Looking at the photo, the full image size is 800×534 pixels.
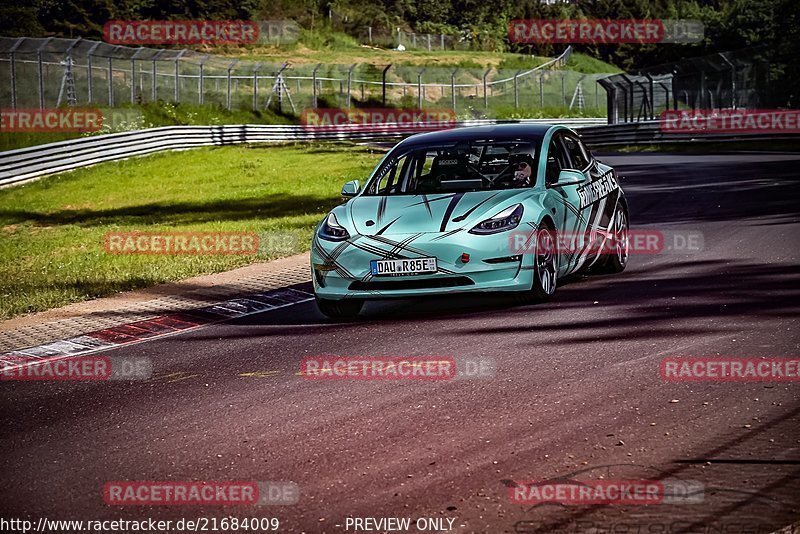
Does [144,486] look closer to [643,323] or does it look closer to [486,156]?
[643,323]

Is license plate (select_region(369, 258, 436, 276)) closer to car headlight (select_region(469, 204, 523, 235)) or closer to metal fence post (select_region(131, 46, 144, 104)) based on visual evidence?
car headlight (select_region(469, 204, 523, 235))

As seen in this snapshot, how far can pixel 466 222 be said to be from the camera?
383 inches

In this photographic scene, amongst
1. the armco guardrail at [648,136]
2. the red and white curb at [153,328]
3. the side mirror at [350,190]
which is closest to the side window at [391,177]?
the side mirror at [350,190]

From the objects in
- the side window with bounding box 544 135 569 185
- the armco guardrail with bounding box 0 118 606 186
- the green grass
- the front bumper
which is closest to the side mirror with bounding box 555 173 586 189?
the side window with bounding box 544 135 569 185

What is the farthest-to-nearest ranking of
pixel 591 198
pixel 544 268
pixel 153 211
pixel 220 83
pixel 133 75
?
pixel 220 83
pixel 133 75
pixel 153 211
pixel 591 198
pixel 544 268

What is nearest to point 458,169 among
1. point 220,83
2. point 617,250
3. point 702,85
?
point 617,250

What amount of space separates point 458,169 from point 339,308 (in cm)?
172

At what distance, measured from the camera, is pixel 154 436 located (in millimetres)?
6492

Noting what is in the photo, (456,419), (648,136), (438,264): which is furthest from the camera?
(648,136)

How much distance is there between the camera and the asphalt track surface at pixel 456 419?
509cm

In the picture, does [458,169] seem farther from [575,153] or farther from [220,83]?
[220,83]

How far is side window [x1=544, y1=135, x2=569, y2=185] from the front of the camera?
1082 cm

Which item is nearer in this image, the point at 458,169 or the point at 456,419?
the point at 456,419

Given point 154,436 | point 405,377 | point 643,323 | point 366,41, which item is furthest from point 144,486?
point 366,41
